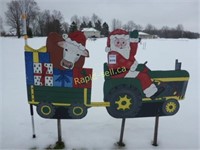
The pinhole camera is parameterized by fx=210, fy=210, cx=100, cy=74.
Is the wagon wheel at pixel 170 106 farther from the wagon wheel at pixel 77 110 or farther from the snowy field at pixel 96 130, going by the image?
the wagon wheel at pixel 77 110

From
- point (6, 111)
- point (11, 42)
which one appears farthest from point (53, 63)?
point (11, 42)

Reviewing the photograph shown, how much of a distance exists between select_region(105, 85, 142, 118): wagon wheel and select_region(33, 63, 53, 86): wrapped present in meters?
0.87

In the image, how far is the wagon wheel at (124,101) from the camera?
3.01 metres

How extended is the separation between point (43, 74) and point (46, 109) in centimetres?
52

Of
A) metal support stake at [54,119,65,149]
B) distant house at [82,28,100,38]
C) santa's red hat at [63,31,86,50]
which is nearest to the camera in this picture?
santa's red hat at [63,31,86,50]

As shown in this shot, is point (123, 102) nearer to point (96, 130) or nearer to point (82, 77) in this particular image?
point (82, 77)

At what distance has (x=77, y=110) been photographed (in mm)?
3043

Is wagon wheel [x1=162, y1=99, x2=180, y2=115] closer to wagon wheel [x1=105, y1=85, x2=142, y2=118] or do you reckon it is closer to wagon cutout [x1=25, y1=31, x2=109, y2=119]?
wagon wheel [x1=105, y1=85, x2=142, y2=118]

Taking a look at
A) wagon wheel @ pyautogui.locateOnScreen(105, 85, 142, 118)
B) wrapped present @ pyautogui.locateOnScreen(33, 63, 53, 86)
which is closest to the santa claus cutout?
wagon wheel @ pyautogui.locateOnScreen(105, 85, 142, 118)

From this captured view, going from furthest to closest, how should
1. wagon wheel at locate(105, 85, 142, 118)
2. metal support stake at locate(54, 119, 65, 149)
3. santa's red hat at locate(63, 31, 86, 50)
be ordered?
Result: metal support stake at locate(54, 119, 65, 149) → wagon wheel at locate(105, 85, 142, 118) → santa's red hat at locate(63, 31, 86, 50)

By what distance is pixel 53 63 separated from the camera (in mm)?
2900

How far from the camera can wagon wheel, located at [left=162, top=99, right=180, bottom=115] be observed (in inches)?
123

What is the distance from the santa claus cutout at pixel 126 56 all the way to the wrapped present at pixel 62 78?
577 millimetres

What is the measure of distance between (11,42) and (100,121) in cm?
1226
